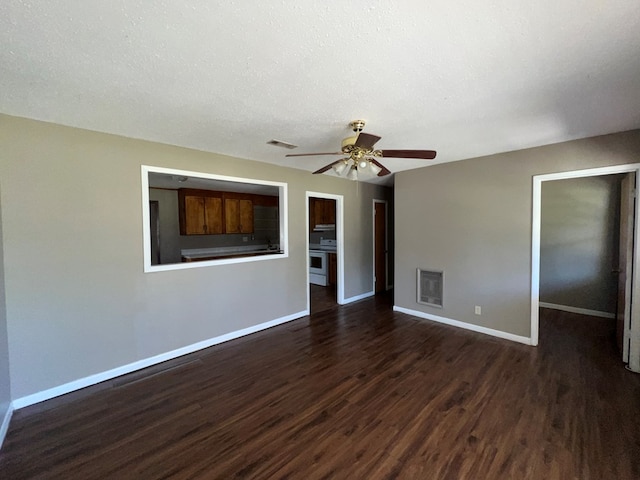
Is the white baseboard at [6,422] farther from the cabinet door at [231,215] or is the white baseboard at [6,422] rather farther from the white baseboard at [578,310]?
the white baseboard at [578,310]

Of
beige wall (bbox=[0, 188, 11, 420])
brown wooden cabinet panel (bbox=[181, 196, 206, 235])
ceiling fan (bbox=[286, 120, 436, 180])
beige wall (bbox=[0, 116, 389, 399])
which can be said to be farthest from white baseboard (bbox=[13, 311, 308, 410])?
brown wooden cabinet panel (bbox=[181, 196, 206, 235])

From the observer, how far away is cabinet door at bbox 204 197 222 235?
5.81 metres

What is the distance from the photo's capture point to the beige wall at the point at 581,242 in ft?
13.5

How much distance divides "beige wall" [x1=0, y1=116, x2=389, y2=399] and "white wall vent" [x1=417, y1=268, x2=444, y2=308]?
117 inches

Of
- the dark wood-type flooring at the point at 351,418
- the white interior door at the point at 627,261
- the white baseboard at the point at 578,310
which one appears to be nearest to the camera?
the dark wood-type flooring at the point at 351,418

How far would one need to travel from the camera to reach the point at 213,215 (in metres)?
5.92

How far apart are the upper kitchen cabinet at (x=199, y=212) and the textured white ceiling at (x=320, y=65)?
3.06m

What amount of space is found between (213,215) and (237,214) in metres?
0.56

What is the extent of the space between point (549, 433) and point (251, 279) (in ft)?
11.0

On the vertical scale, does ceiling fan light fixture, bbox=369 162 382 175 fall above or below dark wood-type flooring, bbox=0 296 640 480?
above

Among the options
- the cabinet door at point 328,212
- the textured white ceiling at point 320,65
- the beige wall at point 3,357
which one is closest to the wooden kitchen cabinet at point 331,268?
the cabinet door at point 328,212

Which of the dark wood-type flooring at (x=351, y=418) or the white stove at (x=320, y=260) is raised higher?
the white stove at (x=320, y=260)

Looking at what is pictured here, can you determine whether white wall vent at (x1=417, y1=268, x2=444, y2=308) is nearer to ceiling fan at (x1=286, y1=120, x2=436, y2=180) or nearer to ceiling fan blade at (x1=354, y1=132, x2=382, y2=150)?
ceiling fan at (x1=286, y1=120, x2=436, y2=180)

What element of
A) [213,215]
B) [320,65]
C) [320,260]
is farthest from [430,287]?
[213,215]
